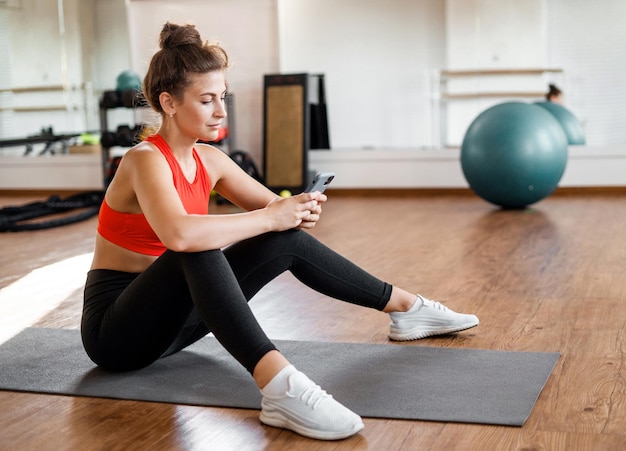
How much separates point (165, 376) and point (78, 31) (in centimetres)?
587

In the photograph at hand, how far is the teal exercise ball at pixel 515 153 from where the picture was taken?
4938 mm

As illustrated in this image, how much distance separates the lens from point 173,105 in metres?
1.94

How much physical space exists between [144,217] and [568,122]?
4.67 meters

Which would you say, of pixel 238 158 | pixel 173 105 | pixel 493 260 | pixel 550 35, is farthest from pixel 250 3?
pixel 173 105

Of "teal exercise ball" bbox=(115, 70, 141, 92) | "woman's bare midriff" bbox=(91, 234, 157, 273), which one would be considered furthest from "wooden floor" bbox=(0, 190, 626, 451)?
"teal exercise ball" bbox=(115, 70, 141, 92)

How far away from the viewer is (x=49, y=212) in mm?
5891

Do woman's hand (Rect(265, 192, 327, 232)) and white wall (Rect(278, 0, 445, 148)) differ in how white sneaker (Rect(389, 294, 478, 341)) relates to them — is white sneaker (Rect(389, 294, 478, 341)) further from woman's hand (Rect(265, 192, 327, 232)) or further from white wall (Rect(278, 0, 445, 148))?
white wall (Rect(278, 0, 445, 148))

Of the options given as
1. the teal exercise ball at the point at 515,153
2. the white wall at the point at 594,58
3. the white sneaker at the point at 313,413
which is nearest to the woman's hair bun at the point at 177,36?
the white sneaker at the point at 313,413

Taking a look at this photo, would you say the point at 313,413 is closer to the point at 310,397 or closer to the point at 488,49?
the point at 310,397

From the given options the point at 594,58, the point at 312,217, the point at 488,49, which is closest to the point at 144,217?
the point at 312,217

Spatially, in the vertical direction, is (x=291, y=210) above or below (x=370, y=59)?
below

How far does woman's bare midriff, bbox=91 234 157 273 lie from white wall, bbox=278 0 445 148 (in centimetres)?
467

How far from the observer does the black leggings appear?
1.73m

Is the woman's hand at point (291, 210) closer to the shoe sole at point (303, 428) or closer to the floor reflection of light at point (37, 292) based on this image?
the shoe sole at point (303, 428)
